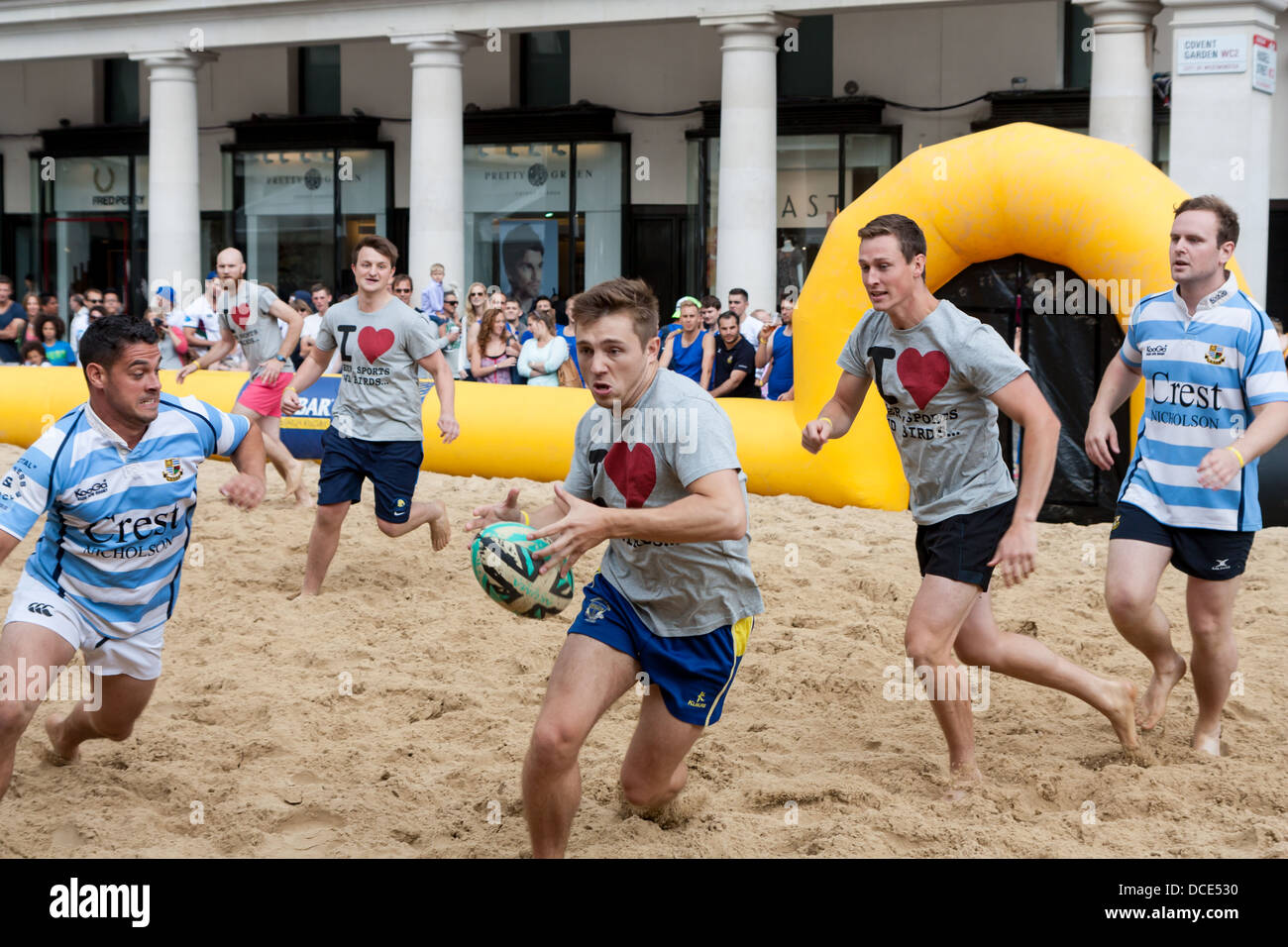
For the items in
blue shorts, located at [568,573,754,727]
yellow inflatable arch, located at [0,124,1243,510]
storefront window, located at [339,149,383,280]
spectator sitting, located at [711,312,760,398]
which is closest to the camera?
blue shorts, located at [568,573,754,727]

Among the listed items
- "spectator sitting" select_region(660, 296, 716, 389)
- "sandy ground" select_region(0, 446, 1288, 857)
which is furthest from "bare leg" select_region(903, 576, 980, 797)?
"spectator sitting" select_region(660, 296, 716, 389)

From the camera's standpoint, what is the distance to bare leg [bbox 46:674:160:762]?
4.75m

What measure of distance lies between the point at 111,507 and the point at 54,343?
519 inches

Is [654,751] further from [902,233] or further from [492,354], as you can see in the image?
[492,354]

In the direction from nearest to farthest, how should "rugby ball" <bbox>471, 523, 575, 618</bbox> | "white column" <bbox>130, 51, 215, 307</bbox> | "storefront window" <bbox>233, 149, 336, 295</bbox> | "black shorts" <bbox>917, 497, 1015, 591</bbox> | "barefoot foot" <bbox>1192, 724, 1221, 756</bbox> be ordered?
"rugby ball" <bbox>471, 523, 575, 618</bbox>
"black shorts" <bbox>917, 497, 1015, 591</bbox>
"barefoot foot" <bbox>1192, 724, 1221, 756</bbox>
"white column" <bbox>130, 51, 215, 307</bbox>
"storefront window" <bbox>233, 149, 336, 295</bbox>

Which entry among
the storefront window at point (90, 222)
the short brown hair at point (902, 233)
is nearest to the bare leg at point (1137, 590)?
the short brown hair at point (902, 233)

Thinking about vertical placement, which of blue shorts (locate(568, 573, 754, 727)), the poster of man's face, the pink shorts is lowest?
blue shorts (locate(568, 573, 754, 727))

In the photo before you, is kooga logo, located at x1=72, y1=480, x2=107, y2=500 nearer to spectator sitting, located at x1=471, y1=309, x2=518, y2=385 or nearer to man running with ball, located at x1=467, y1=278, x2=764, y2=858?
man running with ball, located at x1=467, y1=278, x2=764, y2=858

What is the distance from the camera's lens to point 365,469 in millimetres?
7719

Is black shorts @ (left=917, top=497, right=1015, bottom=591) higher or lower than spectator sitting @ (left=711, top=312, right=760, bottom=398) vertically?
lower

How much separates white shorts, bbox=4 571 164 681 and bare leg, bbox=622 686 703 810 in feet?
5.41

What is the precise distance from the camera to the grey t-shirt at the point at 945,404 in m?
4.65

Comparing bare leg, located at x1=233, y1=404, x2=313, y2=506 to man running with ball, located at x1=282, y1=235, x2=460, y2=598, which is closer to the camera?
man running with ball, located at x1=282, y1=235, x2=460, y2=598
